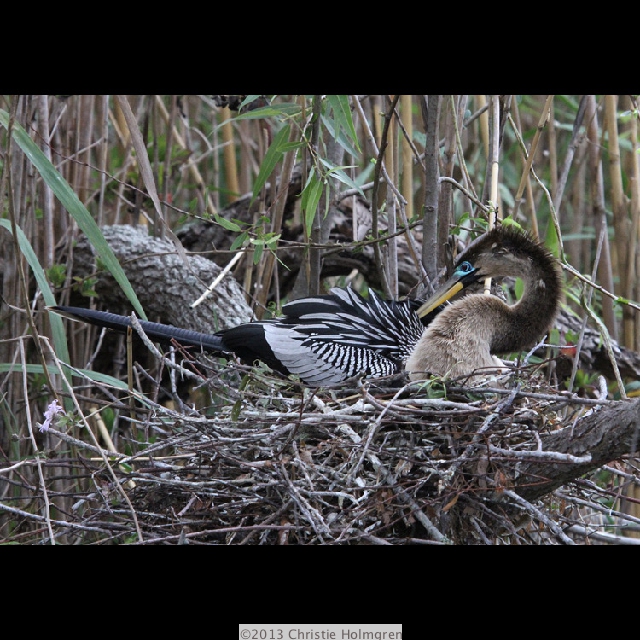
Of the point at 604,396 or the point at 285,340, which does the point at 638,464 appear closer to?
the point at 604,396

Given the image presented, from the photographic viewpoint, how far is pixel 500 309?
271 centimetres

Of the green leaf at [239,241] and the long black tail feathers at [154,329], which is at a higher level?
the green leaf at [239,241]

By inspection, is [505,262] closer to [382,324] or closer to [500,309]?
[500,309]

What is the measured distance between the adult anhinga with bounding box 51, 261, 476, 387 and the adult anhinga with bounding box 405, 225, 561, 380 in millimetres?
101

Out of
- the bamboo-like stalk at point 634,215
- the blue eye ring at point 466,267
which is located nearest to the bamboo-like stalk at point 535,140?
the blue eye ring at point 466,267

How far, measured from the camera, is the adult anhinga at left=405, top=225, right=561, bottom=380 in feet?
8.42

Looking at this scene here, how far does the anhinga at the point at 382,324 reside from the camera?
2701 mm

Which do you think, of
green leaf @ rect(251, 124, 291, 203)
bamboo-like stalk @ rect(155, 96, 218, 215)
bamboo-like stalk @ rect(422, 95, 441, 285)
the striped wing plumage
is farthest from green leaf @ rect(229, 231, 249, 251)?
bamboo-like stalk @ rect(155, 96, 218, 215)

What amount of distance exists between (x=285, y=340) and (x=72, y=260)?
0.96 metres

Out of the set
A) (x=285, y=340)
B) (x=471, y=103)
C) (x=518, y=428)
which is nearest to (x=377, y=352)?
(x=285, y=340)

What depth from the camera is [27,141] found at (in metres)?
2.00

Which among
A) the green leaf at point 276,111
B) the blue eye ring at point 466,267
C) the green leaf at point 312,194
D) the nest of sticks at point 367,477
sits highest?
the green leaf at point 276,111

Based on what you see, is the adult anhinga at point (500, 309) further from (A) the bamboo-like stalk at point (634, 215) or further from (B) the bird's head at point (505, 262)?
(A) the bamboo-like stalk at point (634, 215)

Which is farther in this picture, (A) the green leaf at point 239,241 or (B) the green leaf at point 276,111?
(A) the green leaf at point 239,241
